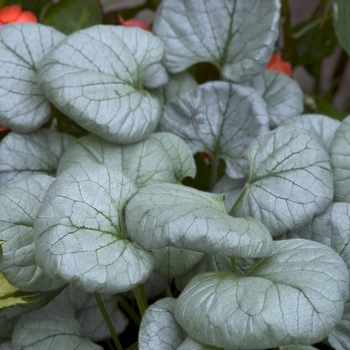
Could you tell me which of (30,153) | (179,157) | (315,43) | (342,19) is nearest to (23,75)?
(30,153)

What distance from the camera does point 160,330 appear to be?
475 mm

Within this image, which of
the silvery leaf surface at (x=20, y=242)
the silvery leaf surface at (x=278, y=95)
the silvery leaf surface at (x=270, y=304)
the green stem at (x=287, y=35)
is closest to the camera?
the silvery leaf surface at (x=270, y=304)

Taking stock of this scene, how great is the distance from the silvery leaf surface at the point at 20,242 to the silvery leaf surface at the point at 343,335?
0.26 metres

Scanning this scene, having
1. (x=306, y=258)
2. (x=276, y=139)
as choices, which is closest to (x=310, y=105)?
(x=276, y=139)

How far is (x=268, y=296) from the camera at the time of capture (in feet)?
1.38

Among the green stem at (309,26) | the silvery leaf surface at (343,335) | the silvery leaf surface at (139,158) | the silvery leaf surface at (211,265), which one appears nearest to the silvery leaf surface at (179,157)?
the silvery leaf surface at (139,158)

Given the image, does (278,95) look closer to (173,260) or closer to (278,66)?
(278,66)

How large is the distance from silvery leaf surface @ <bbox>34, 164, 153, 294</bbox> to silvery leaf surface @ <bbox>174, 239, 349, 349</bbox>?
0.05 m

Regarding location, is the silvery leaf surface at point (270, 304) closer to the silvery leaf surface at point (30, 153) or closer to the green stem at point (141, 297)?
the green stem at point (141, 297)

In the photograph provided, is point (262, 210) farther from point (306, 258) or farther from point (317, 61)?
point (317, 61)

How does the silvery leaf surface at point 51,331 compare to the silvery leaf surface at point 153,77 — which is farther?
the silvery leaf surface at point 153,77

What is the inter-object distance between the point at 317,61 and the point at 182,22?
1.16 ft

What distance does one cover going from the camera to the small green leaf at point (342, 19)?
73 cm

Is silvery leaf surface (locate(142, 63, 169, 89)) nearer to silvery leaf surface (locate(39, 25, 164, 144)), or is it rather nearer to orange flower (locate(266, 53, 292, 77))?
silvery leaf surface (locate(39, 25, 164, 144))
